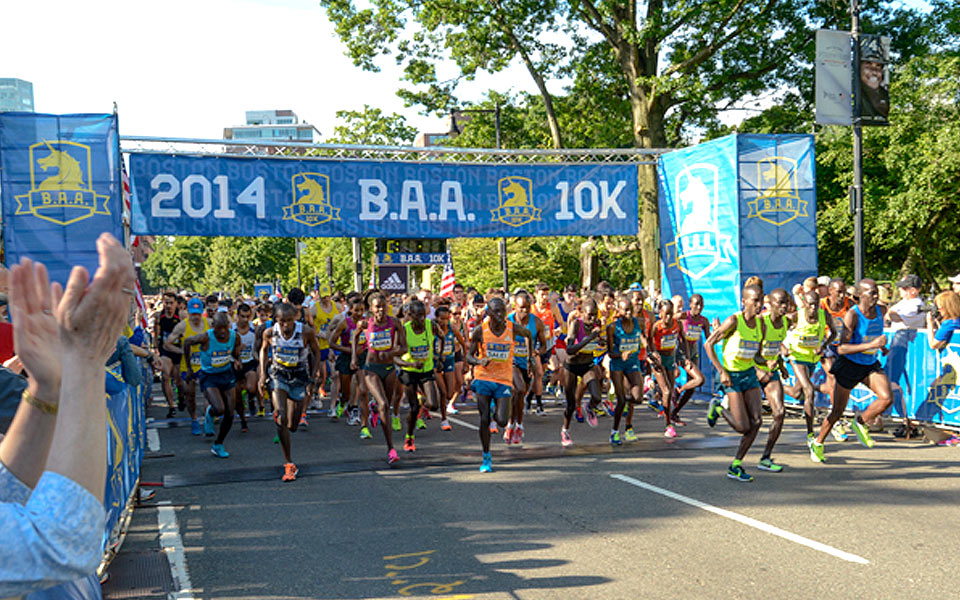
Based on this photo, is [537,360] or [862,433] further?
[537,360]

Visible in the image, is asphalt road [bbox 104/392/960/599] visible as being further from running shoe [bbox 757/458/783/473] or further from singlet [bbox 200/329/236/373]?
singlet [bbox 200/329/236/373]

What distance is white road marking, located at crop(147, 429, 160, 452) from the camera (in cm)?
1180

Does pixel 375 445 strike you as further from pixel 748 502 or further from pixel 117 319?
pixel 117 319

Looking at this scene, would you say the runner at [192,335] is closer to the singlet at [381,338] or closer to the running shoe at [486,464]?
the singlet at [381,338]

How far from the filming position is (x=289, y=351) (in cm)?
988

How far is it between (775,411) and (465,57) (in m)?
19.5

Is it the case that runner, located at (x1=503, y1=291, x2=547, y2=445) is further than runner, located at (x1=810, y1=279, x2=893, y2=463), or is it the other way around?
runner, located at (x1=503, y1=291, x2=547, y2=445)

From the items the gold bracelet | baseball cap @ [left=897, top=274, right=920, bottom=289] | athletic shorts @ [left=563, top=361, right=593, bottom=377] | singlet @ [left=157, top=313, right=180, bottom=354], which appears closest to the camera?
the gold bracelet

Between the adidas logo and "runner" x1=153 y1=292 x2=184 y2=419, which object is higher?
the adidas logo

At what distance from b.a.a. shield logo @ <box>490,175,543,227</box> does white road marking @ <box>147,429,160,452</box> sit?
774cm

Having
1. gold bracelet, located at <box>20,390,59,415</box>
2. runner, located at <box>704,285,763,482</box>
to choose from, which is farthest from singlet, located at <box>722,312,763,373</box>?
gold bracelet, located at <box>20,390,59,415</box>

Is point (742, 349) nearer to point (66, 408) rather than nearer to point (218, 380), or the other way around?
point (218, 380)

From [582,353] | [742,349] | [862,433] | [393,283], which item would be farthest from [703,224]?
[393,283]

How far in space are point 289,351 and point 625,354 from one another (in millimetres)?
4460
